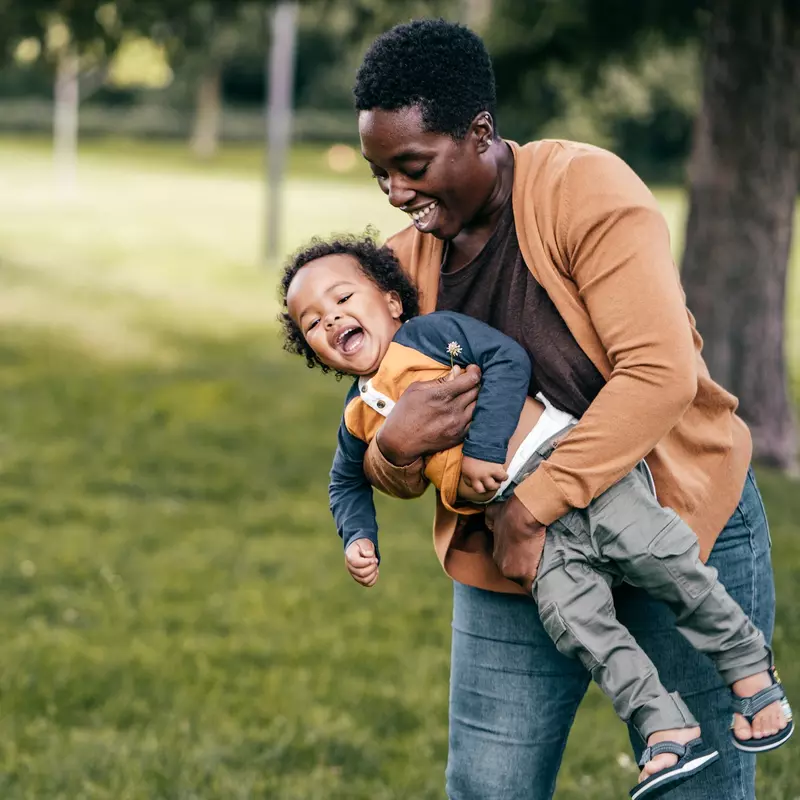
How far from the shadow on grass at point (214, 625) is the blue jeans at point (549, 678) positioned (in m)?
1.52

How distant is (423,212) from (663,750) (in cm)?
104

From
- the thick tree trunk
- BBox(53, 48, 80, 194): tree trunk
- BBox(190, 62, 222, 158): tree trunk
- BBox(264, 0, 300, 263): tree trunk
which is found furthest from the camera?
BBox(190, 62, 222, 158): tree trunk

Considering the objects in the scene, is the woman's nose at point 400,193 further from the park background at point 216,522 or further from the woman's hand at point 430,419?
the park background at point 216,522

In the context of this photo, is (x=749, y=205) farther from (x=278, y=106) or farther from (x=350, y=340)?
(x=278, y=106)

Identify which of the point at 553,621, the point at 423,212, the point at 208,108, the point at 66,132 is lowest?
the point at 66,132

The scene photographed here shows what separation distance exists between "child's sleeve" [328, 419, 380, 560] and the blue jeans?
25cm

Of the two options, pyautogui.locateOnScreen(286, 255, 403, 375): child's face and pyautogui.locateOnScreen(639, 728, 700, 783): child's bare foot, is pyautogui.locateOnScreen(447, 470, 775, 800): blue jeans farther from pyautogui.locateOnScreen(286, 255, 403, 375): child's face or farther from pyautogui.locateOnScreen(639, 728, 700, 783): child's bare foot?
pyautogui.locateOnScreen(286, 255, 403, 375): child's face

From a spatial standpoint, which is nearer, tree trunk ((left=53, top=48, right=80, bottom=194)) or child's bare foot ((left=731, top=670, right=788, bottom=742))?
child's bare foot ((left=731, top=670, right=788, bottom=742))

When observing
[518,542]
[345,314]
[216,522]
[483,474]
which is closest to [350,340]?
[345,314]

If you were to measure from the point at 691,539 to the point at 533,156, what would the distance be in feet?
2.49

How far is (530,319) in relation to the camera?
2498 millimetres

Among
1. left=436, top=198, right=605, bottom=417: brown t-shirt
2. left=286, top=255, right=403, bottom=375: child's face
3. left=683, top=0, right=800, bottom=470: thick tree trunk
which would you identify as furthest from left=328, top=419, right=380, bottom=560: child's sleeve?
left=683, top=0, right=800, bottom=470: thick tree trunk

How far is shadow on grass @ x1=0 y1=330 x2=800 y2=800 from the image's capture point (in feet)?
14.2

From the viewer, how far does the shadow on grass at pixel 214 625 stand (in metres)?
4.32
